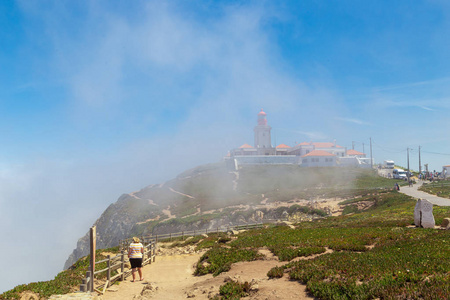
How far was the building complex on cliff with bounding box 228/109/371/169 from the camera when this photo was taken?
359 feet

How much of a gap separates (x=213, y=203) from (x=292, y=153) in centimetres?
6162

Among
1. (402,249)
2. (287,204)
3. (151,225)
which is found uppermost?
(402,249)

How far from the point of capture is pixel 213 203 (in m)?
72.6

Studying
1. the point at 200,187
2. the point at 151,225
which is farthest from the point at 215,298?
the point at 200,187

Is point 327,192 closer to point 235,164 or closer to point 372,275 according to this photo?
point 235,164

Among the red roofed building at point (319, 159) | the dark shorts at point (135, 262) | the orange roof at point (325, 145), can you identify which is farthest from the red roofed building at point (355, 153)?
the dark shorts at point (135, 262)

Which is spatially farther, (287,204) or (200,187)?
(200,187)

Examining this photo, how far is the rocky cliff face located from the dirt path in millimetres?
36138

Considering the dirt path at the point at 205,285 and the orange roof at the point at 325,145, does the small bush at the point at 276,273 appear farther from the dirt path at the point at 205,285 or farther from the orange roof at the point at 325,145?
the orange roof at the point at 325,145

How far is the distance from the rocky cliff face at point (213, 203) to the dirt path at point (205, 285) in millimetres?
36138

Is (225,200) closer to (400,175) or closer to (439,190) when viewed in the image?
(439,190)

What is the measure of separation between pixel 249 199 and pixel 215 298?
60.3 metres

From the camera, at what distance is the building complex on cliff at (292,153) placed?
109562 millimetres

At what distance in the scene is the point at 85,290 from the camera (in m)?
11.9
